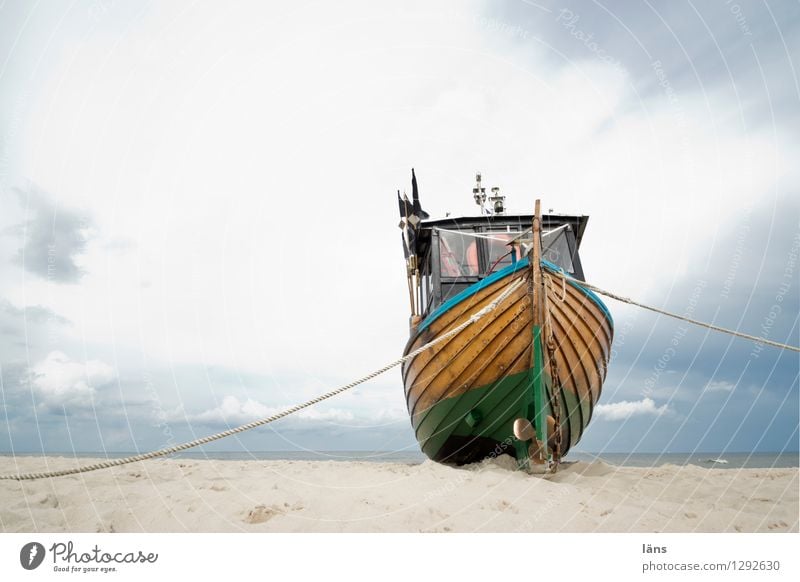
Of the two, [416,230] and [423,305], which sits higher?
[416,230]

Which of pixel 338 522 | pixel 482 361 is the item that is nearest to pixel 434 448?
pixel 482 361

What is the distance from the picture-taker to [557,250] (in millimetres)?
6887

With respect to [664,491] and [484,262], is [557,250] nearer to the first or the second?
[484,262]

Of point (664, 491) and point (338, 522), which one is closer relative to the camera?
point (338, 522)

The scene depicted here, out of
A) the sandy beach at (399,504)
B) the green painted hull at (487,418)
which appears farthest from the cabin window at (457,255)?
the sandy beach at (399,504)

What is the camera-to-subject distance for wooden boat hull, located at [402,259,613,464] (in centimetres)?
489

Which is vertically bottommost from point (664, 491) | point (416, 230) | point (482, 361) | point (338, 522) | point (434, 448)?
point (434, 448)

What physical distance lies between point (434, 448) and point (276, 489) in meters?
3.14

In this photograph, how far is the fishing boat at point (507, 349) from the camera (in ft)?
15.5

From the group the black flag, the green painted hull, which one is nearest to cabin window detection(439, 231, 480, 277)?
the black flag

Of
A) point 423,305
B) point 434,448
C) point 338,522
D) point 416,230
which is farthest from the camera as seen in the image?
point 423,305

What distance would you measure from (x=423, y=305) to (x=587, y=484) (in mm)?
4278

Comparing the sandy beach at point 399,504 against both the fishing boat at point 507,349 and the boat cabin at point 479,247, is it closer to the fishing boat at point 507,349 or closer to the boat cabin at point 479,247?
the fishing boat at point 507,349
